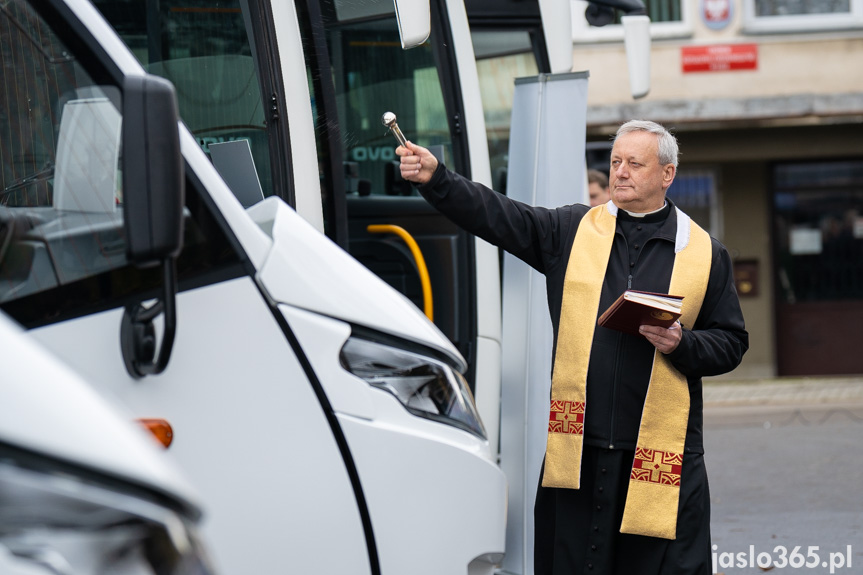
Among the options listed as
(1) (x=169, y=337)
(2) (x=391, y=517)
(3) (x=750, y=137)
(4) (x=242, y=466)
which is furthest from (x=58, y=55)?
(3) (x=750, y=137)

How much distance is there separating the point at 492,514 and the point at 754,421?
8435 millimetres

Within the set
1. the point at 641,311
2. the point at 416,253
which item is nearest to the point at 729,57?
the point at 416,253

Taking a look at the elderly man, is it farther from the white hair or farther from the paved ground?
the paved ground

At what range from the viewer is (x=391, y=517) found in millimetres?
2385

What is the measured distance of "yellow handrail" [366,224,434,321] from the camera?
4.59 meters

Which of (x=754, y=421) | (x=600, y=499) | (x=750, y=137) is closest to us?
(x=600, y=499)

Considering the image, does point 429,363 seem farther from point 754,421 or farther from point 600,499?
point 754,421

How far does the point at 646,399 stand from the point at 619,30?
1085cm

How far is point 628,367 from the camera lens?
3.31 m

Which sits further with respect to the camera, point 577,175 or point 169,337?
point 577,175

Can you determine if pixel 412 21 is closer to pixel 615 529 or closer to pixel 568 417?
pixel 568 417

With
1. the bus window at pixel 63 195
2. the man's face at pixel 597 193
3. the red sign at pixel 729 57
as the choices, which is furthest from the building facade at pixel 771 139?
the bus window at pixel 63 195

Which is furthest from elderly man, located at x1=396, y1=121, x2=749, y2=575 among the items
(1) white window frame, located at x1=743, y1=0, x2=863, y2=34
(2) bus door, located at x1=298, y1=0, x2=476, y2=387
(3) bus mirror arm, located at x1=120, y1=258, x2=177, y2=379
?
(1) white window frame, located at x1=743, y1=0, x2=863, y2=34

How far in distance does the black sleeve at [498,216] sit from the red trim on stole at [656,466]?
26.9 inches
